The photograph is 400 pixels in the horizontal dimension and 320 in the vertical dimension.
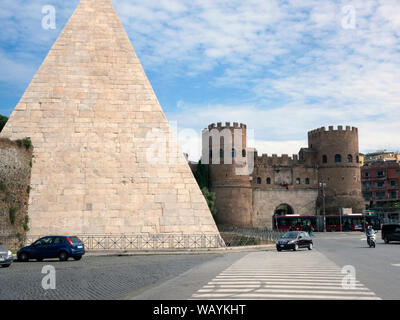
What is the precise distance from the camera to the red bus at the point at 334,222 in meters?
44.5

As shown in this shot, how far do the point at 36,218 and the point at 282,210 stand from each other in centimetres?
4295

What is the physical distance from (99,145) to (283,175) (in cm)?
3874

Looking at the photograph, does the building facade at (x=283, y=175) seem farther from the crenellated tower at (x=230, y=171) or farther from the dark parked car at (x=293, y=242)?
the dark parked car at (x=293, y=242)

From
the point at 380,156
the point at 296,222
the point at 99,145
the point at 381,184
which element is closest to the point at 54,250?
the point at 99,145

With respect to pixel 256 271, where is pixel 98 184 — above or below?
above

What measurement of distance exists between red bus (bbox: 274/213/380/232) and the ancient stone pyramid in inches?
1064

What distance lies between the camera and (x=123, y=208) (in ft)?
63.7

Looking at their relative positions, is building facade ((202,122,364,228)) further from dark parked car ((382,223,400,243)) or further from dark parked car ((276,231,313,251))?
dark parked car ((276,231,313,251))

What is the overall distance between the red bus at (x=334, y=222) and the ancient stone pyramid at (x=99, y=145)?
2704cm

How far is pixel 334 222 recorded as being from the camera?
46062 millimetres

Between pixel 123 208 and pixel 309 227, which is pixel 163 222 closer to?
pixel 123 208

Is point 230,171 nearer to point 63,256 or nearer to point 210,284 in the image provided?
point 63,256

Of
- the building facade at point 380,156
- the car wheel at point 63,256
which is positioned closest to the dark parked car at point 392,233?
the car wheel at point 63,256
